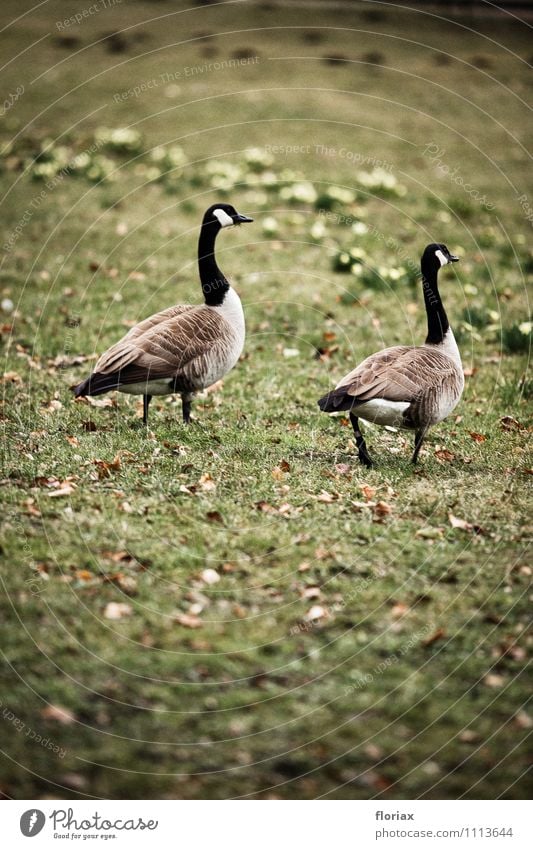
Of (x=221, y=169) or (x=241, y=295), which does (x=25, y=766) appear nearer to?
(x=241, y=295)

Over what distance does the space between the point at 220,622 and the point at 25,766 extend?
4.75ft

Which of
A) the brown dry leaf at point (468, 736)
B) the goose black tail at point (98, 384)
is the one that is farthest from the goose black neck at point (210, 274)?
the brown dry leaf at point (468, 736)

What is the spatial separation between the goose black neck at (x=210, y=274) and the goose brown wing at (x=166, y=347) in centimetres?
26

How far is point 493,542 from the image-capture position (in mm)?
6133

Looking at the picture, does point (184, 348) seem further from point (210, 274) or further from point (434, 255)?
point (434, 255)

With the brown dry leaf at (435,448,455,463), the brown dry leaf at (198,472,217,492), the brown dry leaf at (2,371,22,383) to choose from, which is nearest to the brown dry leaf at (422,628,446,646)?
the brown dry leaf at (198,472,217,492)

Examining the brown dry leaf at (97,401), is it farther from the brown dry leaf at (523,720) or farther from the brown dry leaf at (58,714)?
the brown dry leaf at (523,720)

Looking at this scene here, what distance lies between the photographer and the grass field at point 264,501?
448 centimetres

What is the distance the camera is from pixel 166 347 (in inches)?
282

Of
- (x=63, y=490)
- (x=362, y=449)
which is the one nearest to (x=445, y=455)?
(x=362, y=449)

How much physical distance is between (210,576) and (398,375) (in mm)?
2294

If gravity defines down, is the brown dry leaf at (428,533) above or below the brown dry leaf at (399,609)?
above

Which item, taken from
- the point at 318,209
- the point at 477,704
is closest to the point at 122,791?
the point at 477,704

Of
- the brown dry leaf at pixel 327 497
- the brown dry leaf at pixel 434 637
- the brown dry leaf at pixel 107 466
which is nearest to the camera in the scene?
the brown dry leaf at pixel 434 637
